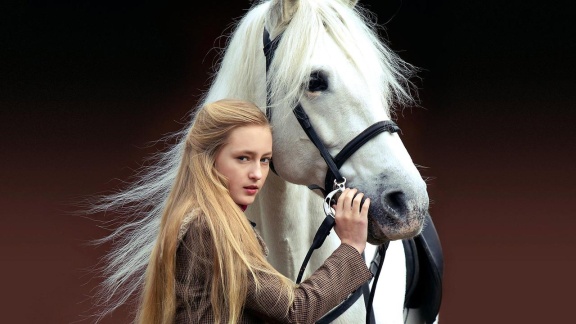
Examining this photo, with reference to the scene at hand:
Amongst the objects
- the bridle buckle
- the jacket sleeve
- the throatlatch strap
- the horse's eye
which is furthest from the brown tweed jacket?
the horse's eye

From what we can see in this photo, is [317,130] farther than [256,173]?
Yes

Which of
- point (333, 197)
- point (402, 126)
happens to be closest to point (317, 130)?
point (333, 197)

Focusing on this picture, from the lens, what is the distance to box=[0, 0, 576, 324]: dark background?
388 cm

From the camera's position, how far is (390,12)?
4.24 metres

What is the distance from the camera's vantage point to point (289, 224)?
7.43ft

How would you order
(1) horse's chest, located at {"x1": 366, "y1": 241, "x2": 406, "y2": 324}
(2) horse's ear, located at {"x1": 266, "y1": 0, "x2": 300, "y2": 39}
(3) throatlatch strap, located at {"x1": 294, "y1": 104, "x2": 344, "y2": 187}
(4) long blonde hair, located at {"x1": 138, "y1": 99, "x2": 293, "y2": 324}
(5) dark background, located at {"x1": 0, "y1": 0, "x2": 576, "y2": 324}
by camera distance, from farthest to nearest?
(5) dark background, located at {"x1": 0, "y1": 0, "x2": 576, "y2": 324} < (1) horse's chest, located at {"x1": 366, "y1": 241, "x2": 406, "y2": 324} < (2) horse's ear, located at {"x1": 266, "y1": 0, "x2": 300, "y2": 39} < (3) throatlatch strap, located at {"x1": 294, "y1": 104, "x2": 344, "y2": 187} < (4) long blonde hair, located at {"x1": 138, "y1": 99, "x2": 293, "y2": 324}

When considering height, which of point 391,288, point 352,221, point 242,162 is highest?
point 242,162

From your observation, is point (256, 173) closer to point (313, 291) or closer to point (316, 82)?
point (313, 291)

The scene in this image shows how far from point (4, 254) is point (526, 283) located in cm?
218

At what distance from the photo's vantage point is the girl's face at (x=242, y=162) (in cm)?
174

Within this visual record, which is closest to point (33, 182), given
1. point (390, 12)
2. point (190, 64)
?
point (190, 64)

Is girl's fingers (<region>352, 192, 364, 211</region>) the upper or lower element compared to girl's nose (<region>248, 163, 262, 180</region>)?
lower

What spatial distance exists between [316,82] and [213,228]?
1.78 ft

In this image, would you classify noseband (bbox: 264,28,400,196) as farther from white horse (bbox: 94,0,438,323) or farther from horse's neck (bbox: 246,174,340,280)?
horse's neck (bbox: 246,174,340,280)
